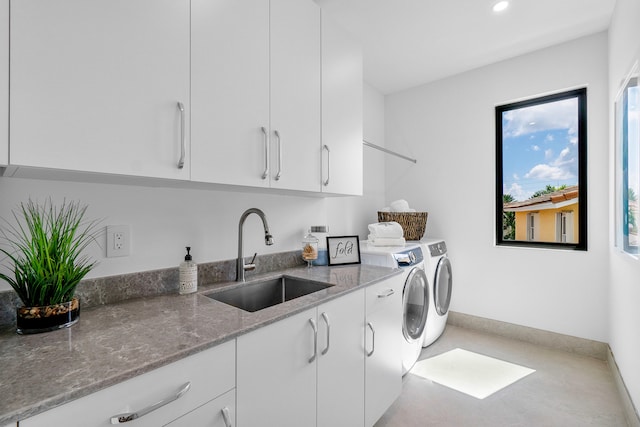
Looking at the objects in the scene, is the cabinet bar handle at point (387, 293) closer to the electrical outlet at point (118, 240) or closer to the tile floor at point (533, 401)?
the tile floor at point (533, 401)

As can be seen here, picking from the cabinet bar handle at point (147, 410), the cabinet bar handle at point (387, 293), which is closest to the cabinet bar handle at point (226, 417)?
the cabinet bar handle at point (147, 410)

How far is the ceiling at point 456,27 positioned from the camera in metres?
2.05

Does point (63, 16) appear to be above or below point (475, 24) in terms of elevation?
below

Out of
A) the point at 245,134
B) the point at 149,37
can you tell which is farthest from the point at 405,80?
the point at 149,37

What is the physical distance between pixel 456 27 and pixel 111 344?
112 inches

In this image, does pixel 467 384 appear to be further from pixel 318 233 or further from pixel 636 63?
pixel 636 63

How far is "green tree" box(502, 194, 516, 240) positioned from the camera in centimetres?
287

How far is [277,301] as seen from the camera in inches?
68.9

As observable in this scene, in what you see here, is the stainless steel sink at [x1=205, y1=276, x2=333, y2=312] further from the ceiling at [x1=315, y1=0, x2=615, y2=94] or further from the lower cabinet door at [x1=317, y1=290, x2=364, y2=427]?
the ceiling at [x1=315, y1=0, x2=615, y2=94]

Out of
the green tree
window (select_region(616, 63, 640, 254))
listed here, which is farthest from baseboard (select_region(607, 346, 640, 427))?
the green tree

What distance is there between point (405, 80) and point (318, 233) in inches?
84.0

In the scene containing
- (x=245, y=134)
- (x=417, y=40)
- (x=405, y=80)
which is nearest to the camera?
(x=245, y=134)

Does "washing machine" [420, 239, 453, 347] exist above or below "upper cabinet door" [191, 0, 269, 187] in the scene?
below

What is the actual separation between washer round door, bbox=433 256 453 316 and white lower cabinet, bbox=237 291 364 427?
1399mm
